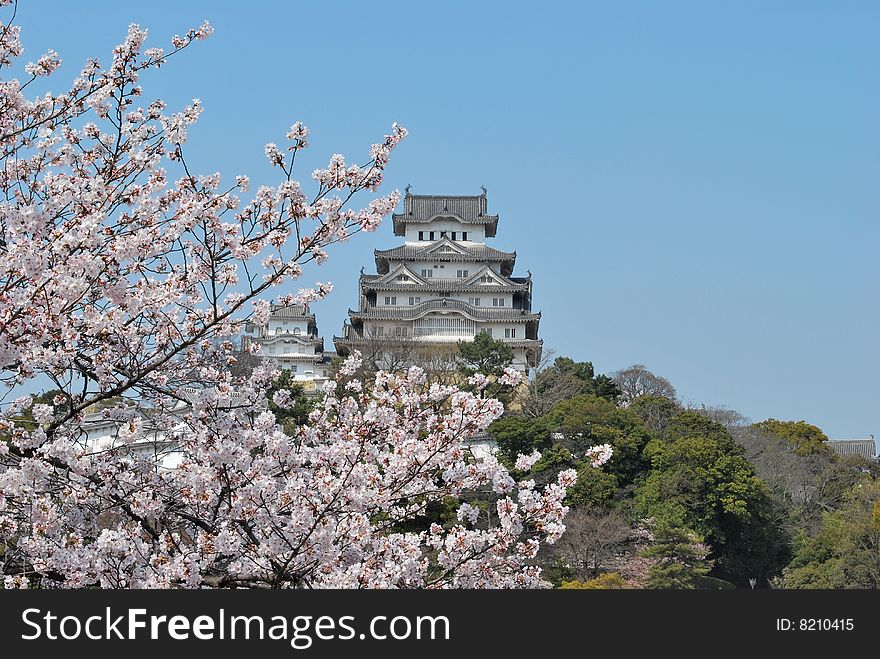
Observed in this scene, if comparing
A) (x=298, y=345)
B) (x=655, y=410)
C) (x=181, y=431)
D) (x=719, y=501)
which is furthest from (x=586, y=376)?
(x=181, y=431)

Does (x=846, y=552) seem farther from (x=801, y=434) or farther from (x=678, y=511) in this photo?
(x=801, y=434)

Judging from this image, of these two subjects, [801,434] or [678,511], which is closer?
[678,511]

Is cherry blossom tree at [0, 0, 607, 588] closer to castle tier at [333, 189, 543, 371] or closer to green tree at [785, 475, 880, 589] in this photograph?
green tree at [785, 475, 880, 589]

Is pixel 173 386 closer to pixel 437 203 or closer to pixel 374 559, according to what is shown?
pixel 374 559

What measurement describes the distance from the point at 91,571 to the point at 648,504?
86.0ft

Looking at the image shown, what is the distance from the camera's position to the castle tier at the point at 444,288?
5094 centimetres

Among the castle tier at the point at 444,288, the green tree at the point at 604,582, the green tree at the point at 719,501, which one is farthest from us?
the castle tier at the point at 444,288

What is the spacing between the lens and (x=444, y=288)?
175ft

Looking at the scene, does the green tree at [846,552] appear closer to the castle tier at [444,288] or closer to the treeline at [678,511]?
the treeline at [678,511]

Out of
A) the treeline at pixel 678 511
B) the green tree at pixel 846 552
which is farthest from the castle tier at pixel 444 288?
the green tree at pixel 846 552

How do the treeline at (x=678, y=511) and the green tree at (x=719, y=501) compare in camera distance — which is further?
the green tree at (x=719, y=501)

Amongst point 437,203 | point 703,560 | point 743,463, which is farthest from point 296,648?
point 437,203

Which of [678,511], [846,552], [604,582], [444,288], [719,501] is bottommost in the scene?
[604,582]

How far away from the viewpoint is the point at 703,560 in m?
29.8
